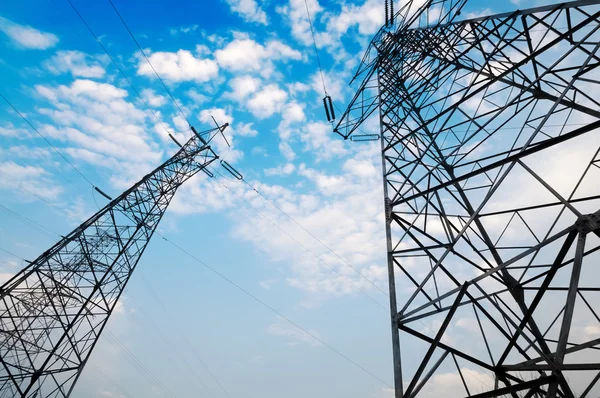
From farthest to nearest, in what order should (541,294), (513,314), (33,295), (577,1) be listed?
1. (33,295)
2. (513,314)
3. (577,1)
4. (541,294)

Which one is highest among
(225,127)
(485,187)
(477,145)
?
(225,127)

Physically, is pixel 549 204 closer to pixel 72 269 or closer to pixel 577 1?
pixel 577 1

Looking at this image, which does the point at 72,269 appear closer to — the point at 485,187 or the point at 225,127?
the point at 225,127

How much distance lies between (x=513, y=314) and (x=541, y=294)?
2249mm

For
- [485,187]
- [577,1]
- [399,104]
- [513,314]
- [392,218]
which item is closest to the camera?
[577,1]

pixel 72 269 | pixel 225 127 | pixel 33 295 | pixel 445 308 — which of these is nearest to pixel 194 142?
pixel 225 127

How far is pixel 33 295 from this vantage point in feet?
36.8

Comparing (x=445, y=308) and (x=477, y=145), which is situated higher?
(x=477, y=145)

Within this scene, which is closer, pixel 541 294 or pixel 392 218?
pixel 541 294

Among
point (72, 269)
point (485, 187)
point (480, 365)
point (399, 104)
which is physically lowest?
point (480, 365)

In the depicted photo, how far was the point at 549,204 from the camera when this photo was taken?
567 centimetres

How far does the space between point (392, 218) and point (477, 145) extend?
3195mm

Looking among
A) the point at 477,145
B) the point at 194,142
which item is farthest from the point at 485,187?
the point at 194,142

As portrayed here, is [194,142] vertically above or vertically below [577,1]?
above
